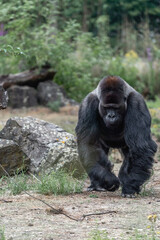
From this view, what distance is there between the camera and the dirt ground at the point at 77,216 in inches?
133

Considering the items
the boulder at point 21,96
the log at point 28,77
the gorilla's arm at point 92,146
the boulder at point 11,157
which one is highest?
the gorilla's arm at point 92,146

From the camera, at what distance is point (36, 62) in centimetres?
1150

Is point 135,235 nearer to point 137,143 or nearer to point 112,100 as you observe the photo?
point 137,143

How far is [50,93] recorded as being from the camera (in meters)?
11.3

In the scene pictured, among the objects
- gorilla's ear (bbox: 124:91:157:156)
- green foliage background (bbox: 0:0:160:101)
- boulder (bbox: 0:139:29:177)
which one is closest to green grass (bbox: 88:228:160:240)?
gorilla's ear (bbox: 124:91:157:156)

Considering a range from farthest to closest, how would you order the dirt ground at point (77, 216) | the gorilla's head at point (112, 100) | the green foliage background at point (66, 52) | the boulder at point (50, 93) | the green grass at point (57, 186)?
the boulder at point (50, 93), the green foliage background at point (66, 52), the gorilla's head at point (112, 100), the green grass at point (57, 186), the dirt ground at point (77, 216)

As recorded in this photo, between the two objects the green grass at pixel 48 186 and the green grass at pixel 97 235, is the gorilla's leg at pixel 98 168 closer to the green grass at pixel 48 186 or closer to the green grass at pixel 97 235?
the green grass at pixel 48 186

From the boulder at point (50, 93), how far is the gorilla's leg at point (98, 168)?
19.9 ft

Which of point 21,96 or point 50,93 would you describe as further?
point 50,93

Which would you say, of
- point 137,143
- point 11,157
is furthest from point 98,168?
point 11,157

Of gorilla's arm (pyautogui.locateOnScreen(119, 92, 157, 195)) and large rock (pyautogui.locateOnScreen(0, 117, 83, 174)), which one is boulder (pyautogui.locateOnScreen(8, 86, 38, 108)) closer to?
large rock (pyautogui.locateOnScreen(0, 117, 83, 174))

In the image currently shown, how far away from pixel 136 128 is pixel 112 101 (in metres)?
0.38

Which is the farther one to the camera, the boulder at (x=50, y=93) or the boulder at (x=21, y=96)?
the boulder at (x=50, y=93)

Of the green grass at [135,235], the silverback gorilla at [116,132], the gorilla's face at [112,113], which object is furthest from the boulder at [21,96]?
the green grass at [135,235]
